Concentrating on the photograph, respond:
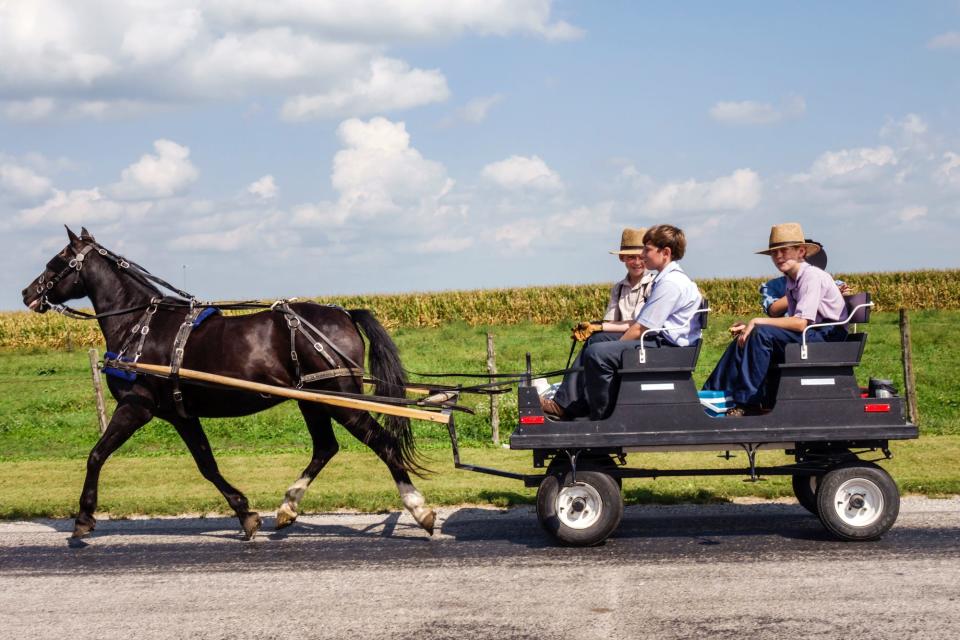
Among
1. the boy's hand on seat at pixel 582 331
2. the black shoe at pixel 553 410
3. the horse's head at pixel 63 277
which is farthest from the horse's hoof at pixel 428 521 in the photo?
the horse's head at pixel 63 277

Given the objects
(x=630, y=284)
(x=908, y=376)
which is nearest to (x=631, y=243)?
(x=630, y=284)

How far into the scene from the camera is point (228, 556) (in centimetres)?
714

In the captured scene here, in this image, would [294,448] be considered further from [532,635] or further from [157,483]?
[532,635]

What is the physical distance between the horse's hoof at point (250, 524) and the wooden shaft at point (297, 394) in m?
1.00

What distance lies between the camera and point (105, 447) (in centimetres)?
794

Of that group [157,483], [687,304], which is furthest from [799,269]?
[157,483]

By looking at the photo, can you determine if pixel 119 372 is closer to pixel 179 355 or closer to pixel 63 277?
pixel 179 355

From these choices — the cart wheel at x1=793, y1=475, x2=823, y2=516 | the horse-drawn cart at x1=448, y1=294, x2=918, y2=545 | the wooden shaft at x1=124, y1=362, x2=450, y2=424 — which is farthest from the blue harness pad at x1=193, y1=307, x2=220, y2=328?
the cart wheel at x1=793, y1=475, x2=823, y2=516

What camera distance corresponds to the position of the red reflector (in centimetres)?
683

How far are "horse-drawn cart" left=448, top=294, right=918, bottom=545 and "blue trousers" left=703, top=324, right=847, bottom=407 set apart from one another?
14 centimetres

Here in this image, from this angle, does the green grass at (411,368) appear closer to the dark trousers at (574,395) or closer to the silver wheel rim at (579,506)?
the dark trousers at (574,395)

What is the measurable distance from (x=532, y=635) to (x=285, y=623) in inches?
53.6

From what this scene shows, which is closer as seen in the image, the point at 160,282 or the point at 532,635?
the point at 532,635

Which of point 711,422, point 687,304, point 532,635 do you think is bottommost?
point 532,635
